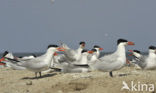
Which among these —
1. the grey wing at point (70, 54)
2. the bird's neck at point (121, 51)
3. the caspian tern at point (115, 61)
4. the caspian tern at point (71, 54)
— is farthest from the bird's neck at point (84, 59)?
the bird's neck at point (121, 51)

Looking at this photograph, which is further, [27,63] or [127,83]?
[27,63]

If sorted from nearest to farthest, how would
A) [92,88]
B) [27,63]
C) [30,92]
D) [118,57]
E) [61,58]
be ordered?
[92,88]
[30,92]
[118,57]
[27,63]
[61,58]

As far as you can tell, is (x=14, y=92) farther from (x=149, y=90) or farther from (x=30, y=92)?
(x=149, y=90)

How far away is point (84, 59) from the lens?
1077 cm

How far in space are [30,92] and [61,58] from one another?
6517 millimetres

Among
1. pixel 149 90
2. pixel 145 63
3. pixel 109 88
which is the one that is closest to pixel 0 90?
pixel 109 88

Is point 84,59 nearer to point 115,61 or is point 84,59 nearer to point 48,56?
point 48,56

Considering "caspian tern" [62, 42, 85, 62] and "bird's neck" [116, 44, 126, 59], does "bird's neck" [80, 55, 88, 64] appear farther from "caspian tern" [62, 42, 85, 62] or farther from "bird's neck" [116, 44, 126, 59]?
"bird's neck" [116, 44, 126, 59]

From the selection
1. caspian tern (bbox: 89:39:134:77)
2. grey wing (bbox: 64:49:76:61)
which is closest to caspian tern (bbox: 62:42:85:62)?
grey wing (bbox: 64:49:76:61)

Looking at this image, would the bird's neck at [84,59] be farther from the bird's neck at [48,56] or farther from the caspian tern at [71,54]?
the bird's neck at [48,56]

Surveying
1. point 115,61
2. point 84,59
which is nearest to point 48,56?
point 84,59

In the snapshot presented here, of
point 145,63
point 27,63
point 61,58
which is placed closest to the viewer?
point 27,63

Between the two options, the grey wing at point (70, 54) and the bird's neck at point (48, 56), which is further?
the grey wing at point (70, 54)

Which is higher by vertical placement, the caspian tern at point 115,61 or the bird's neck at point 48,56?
the bird's neck at point 48,56
